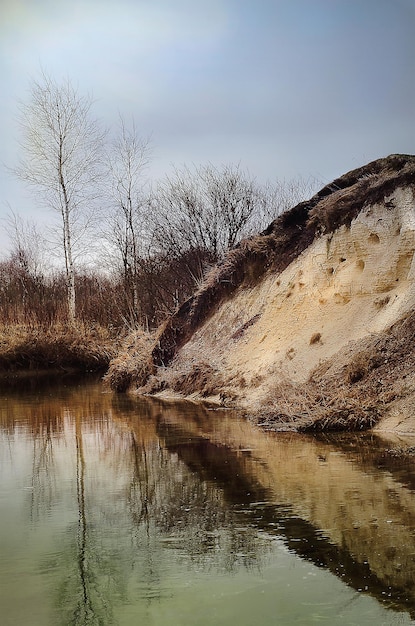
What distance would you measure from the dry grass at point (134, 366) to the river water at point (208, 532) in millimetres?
10546

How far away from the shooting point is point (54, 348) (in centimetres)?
3094

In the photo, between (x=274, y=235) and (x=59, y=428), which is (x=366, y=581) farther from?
(x=274, y=235)

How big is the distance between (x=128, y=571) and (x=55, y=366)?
26571 mm

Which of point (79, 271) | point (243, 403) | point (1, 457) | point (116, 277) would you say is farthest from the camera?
point (79, 271)

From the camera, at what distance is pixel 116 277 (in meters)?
39.7

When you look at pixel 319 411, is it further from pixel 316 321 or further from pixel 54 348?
pixel 54 348

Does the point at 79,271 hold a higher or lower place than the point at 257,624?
higher

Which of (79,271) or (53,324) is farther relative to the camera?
(79,271)

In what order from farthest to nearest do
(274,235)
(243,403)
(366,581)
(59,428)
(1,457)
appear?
(274,235) < (243,403) < (59,428) < (1,457) < (366,581)

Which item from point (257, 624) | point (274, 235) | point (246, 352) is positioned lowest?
point (257, 624)

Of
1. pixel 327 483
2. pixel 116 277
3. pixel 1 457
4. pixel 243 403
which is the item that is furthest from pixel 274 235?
pixel 116 277

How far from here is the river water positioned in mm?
4508

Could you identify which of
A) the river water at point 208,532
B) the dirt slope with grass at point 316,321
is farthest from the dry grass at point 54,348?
the river water at point 208,532

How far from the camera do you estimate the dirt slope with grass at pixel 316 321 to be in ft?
39.9
